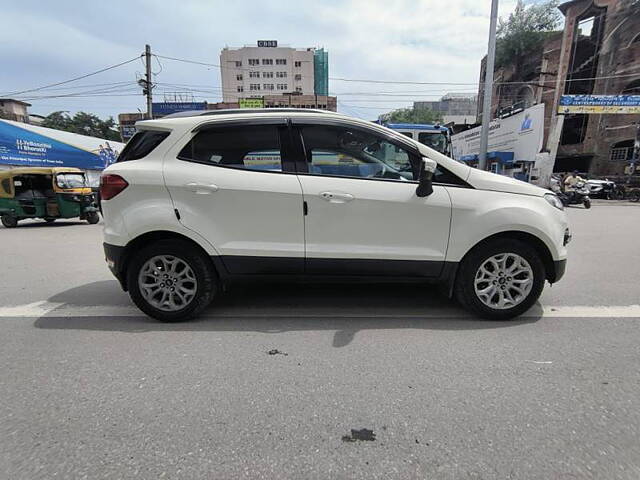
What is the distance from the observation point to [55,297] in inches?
178

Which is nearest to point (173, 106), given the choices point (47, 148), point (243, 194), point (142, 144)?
point (47, 148)

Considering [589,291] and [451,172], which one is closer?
[451,172]

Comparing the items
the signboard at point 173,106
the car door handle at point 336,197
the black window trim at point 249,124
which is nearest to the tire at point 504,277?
the car door handle at point 336,197

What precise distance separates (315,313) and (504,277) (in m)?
1.88

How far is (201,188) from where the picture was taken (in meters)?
3.40

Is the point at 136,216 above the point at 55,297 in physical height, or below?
above

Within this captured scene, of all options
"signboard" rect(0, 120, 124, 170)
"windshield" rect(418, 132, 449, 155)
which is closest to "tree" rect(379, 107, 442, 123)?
"signboard" rect(0, 120, 124, 170)

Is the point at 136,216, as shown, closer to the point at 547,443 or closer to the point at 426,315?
the point at 426,315

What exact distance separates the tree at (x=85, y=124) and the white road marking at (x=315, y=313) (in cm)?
7842

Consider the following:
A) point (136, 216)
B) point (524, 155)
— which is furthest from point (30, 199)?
point (524, 155)

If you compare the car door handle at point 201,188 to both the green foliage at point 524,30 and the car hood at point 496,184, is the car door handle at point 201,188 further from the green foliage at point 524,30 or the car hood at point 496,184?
the green foliage at point 524,30

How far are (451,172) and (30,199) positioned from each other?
45.0 feet

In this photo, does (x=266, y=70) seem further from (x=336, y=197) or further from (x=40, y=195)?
(x=336, y=197)

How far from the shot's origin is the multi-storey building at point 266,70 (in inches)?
3457
